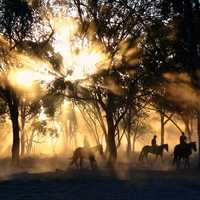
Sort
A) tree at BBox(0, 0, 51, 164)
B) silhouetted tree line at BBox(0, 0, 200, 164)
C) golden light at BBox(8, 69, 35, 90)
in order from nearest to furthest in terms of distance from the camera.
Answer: silhouetted tree line at BBox(0, 0, 200, 164)
tree at BBox(0, 0, 51, 164)
golden light at BBox(8, 69, 35, 90)

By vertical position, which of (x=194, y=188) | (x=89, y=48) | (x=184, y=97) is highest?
(x=89, y=48)

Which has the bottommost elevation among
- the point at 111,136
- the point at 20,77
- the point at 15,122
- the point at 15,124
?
the point at 111,136

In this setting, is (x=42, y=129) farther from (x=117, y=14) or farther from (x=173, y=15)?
(x=173, y=15)

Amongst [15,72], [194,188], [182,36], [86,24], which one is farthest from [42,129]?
[194,188]

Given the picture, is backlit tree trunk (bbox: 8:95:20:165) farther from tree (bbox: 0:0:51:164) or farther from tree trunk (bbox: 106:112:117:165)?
tree trunk (bbox: 106:112:117:165)

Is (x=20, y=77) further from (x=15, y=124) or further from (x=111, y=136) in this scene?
(x=111, y=136)

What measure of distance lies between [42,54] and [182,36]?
13.2 metres

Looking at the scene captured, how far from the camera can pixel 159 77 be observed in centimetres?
3791

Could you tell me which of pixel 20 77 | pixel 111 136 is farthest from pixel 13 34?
pixel 111 136

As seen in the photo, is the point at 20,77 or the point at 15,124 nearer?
the point at 20,77

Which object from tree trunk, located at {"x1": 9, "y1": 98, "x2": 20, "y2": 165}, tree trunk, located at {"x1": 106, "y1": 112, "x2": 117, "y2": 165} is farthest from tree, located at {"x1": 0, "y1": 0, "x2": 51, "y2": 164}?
tree trunk, located at {"x1": 106, "y1": 112, "x2": 117, "y2": 165}

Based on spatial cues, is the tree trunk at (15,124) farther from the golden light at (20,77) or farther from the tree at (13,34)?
the golden light at (20,77)

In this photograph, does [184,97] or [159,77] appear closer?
[159,77]

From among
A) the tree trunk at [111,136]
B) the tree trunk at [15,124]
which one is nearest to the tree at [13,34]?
the tree trunk at [15,124]
